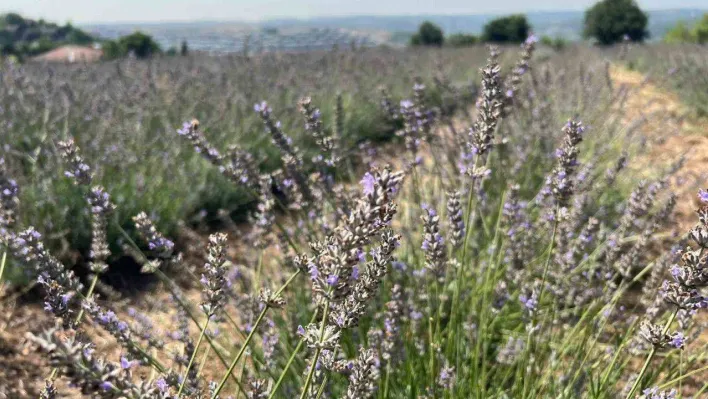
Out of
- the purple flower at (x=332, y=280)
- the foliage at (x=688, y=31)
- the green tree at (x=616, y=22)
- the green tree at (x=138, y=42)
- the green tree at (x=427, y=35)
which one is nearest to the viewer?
the purple flower at (x=332, y=280)

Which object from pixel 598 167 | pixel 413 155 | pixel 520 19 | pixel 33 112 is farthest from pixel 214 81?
pixel 520 19

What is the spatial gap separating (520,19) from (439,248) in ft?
147

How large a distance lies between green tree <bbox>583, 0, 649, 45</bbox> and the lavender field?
3676cm

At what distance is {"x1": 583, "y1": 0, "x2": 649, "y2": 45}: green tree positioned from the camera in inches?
1516

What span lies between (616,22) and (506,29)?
728 cm

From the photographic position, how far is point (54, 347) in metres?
0.58

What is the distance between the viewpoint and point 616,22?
39219 mm

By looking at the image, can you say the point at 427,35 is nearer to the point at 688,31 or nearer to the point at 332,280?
the point at 688,31

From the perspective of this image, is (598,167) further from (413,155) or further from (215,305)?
(215,305)

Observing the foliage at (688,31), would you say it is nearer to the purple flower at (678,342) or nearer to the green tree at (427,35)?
the green tree at (427,35)

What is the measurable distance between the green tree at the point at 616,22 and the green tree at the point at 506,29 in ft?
14.8

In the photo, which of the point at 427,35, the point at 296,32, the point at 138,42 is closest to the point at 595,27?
the point at 427,35

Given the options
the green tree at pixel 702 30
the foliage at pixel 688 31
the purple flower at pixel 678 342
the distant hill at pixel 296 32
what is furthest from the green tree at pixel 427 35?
the purple flower at pixel 678 342

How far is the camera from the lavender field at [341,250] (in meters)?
1.09
